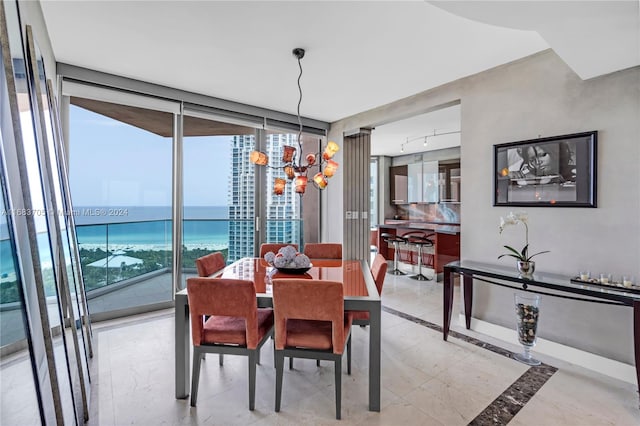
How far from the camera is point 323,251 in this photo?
350cm

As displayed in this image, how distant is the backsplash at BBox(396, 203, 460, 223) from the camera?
6.91 m

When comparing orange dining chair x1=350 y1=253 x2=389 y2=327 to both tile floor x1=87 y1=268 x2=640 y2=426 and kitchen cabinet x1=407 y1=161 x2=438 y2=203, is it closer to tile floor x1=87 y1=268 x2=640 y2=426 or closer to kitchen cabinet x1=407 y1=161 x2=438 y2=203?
tile floor x1=87 y1=268 x2=640 y2=426

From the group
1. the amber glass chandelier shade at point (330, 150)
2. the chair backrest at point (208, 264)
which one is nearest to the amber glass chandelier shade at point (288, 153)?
the amber glass chandelier shade at point (330, 150)

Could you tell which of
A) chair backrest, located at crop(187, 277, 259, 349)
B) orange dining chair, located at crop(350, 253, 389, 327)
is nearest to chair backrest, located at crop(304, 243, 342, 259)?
orange dining chair, located at crop(350, 253, 389, 327)

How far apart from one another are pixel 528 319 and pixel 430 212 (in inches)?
199

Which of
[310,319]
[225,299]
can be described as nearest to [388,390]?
[310,319]

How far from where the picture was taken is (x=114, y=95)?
10.9 ft

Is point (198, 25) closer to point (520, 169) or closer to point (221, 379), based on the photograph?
point (221, 379)

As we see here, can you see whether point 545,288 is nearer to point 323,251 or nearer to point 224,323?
point 323,251

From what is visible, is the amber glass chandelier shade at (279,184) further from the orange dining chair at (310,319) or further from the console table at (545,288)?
the console table at (545,288)

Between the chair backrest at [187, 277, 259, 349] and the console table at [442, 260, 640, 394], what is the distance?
1941 mm

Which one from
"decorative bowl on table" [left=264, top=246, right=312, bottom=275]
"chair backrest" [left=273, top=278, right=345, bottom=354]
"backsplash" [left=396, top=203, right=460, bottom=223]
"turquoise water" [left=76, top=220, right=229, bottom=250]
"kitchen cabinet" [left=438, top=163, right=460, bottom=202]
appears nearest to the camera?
"chair backrest" [left=273, top=278, right=345, bottom=354]

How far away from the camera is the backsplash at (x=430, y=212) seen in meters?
6.91

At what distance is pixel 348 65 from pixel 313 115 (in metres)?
1.85
